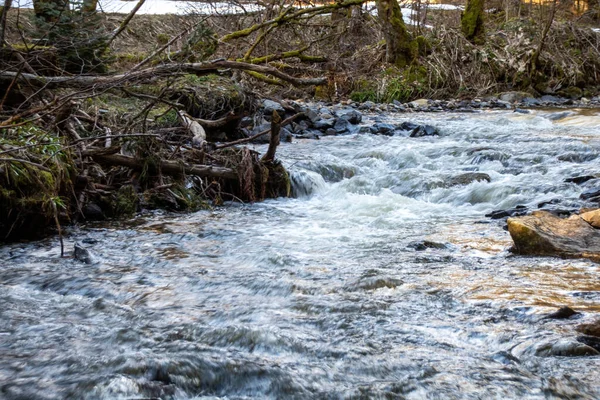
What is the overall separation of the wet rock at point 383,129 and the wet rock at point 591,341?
25.5ft

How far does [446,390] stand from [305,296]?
3.94ft

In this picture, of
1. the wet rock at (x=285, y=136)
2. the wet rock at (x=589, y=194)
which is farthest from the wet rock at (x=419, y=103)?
the wet rock at (x=589, y=194)

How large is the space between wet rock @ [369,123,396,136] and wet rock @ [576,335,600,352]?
778 cm

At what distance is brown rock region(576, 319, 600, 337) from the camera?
2664mm

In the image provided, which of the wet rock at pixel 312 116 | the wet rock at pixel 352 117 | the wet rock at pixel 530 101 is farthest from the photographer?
the wet rock at pixel 530 101

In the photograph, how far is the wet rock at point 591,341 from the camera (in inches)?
101

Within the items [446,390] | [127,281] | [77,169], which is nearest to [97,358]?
[127,281]

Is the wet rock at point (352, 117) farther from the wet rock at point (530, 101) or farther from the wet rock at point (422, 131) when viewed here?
the wet rock at point (530, 101)

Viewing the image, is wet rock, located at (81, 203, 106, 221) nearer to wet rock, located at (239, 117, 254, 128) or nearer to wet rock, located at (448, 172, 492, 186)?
wet rock, located at (448, 172, 492, 186)

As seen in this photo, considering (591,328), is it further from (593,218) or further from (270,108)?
(270,108)

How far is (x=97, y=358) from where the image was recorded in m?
2.55

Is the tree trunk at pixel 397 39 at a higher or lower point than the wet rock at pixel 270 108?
higher

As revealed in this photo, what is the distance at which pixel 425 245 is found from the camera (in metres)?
4.32

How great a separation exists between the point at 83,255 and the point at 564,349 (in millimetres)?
2994
